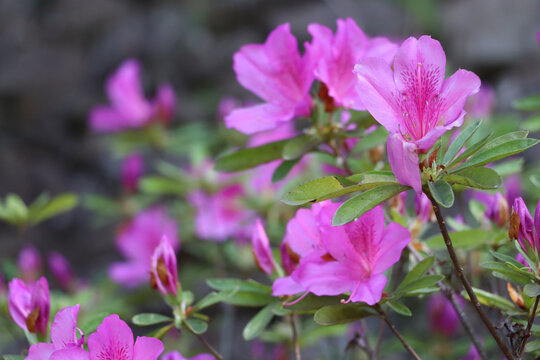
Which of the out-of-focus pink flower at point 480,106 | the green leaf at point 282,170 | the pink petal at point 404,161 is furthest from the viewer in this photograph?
the out-of-focus pink flower at point 480,106

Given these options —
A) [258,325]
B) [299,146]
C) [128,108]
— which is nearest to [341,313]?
[258,325]

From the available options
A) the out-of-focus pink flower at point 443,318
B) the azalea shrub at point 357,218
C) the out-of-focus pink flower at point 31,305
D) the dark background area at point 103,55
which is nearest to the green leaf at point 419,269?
the azalea shrub at point 357,218

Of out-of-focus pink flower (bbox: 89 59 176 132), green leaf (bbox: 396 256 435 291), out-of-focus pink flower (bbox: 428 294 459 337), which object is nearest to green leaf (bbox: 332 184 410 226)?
green leaf (bbox: 396 256 435 291)

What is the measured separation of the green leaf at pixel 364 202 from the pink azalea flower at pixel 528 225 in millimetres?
160

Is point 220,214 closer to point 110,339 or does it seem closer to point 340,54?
point 340,54

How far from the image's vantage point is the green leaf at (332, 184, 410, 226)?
71 centimetres

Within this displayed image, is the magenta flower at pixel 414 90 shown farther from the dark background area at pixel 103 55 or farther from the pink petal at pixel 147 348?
the dark background area at pixel 103 55

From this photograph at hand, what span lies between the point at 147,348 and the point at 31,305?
0.77 feet

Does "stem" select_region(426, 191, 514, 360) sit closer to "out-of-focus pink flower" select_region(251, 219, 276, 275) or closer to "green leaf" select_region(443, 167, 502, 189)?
"green leaf" select_region(443, 167, 502, 189)

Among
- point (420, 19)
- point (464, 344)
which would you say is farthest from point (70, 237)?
point (464, 344)

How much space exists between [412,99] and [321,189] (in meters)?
0.15

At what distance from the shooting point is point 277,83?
1.01m

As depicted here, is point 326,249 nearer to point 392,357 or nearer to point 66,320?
point 66,320

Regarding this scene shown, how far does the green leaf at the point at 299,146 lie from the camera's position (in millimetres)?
1010
